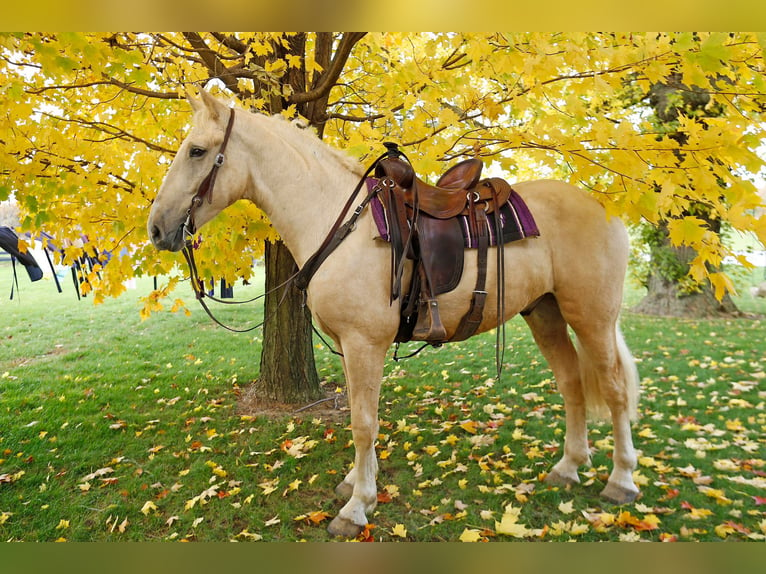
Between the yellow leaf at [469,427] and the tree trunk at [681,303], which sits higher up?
the tree trunk at [681,303]

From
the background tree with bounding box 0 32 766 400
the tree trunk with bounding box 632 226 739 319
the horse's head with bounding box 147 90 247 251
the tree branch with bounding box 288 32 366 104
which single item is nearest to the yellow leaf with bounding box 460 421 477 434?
the background tree with bounding box 0 32 766 400

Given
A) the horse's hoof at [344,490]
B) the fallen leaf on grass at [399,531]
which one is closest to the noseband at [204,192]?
the horse's hoof at [344,490]

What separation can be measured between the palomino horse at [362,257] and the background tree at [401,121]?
34 cm

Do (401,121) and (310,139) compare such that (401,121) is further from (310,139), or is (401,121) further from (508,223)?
(508,223)

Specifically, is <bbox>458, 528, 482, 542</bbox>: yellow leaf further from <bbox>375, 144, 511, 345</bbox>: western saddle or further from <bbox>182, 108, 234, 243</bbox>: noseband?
<bbox>182, 108, 234, 243</bbox>: noseband

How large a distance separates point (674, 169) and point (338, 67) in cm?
259

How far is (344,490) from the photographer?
10.4 feet

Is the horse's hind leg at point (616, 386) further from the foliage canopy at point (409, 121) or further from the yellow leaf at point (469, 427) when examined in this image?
the yellow leaf at point (469, 427)

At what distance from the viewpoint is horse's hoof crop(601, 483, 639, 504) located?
2.98 metres

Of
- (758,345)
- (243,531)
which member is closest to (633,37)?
(243,531)

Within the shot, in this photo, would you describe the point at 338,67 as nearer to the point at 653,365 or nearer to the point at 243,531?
the point at 243,531

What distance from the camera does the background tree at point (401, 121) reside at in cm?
233

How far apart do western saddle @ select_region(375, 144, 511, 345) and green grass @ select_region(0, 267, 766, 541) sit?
137 cm

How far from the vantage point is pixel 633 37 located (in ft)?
8.77
